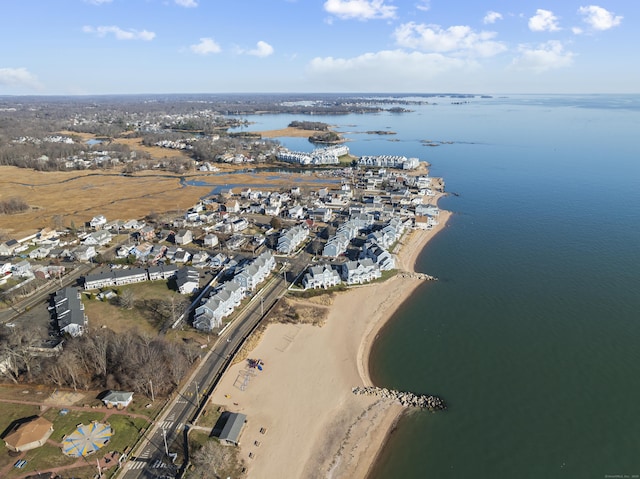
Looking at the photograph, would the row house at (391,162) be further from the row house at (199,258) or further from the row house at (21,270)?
the row house at (21,270)

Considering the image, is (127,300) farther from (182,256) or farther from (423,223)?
(423,223)

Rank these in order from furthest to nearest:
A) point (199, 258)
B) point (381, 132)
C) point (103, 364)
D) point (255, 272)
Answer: point (381, 132) → point (199, 258) → point (255, 272) → point (103, 364)

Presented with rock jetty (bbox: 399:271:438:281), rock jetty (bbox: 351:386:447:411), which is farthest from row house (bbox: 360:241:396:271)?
rock jetty (bbox: 351:386:447:411)

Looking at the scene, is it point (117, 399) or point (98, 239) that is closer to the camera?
point (117, 399)

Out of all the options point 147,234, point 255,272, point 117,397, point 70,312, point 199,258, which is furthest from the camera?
point 147,234

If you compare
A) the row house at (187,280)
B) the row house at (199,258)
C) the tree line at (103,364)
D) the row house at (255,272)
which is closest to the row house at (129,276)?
the row house at (187,280)

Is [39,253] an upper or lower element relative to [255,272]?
lower

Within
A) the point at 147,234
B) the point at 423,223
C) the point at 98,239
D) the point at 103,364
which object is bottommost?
the point at 103,364

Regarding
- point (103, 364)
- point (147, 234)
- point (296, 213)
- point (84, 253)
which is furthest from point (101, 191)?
point (103, 364)

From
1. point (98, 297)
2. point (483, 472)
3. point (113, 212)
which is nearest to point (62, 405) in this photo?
point (98, 297)
